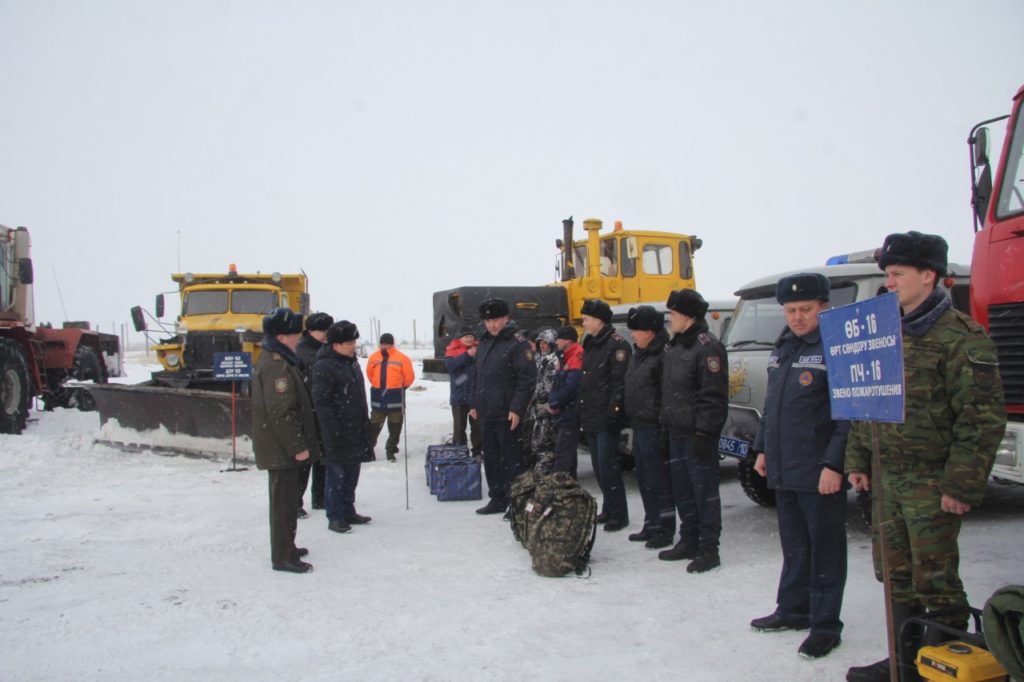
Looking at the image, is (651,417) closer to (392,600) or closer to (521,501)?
(521,501)

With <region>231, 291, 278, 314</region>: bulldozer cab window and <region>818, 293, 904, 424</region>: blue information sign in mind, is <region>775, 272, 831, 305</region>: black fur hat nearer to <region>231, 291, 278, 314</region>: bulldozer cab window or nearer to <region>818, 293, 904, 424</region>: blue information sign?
<region>818, 293, 904, 424</region>: blue information sign

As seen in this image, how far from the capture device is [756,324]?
7062 mm

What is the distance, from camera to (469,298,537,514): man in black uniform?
7.14 meters

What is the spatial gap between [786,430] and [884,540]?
92 cm

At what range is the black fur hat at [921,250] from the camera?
126 inches

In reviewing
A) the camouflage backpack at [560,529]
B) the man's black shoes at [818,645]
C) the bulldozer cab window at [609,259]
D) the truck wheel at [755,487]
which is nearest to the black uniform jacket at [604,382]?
the camouflage backpack at [560,529]

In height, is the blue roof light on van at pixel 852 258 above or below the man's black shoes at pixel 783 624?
above

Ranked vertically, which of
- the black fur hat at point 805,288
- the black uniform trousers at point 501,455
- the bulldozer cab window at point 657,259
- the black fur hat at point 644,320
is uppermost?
the bulldozer cab window at point 657,259

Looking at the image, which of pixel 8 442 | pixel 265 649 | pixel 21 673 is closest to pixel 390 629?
pixel 265 649

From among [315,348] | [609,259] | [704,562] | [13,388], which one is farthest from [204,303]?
[704,562]

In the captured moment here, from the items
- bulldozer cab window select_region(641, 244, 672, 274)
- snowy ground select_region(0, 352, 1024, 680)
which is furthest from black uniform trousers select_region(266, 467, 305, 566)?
bulldozer cab window select_region(641, 244, 672, 274)

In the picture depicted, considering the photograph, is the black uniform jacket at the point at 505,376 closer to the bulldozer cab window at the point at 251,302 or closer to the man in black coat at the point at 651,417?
the man in black coat at the point at 651,417

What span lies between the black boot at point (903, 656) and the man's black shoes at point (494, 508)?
416 cm

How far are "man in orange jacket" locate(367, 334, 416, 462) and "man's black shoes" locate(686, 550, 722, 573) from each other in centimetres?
584
